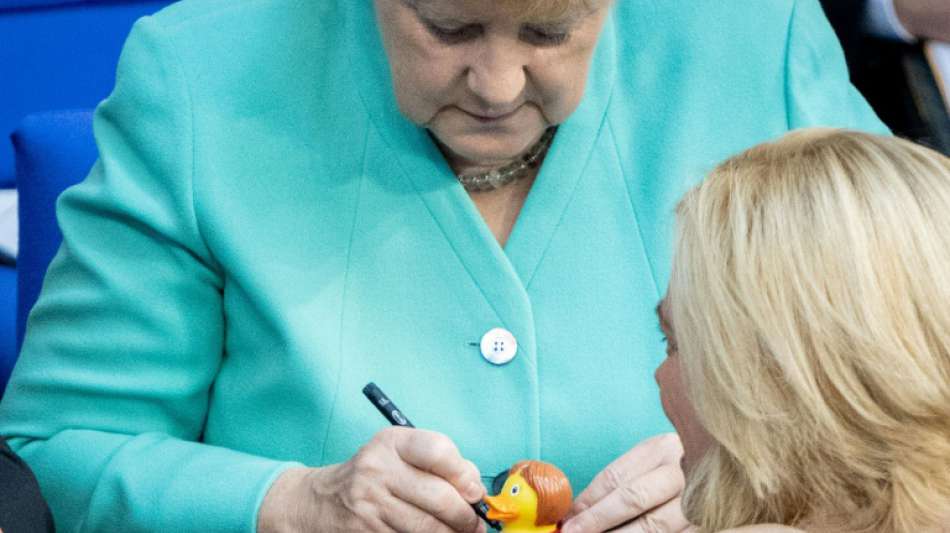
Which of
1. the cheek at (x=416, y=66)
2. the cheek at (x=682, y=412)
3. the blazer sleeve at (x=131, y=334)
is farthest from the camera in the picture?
the blazer sleeve at (x=131, y=334)

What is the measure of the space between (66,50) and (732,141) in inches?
67.3

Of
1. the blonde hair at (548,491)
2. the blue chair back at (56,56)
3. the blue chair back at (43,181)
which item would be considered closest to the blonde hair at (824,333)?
the blonde hair at (548,491)

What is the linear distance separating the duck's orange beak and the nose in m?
0.46

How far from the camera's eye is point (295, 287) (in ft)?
6.32

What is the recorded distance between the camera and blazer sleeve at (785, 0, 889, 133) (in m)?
2.11

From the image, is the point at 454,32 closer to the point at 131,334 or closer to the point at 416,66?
the point at 416,66

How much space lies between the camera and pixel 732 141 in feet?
6.86

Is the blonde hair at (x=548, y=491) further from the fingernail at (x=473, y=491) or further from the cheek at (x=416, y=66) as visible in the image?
the cheek at (x=416, y=66)

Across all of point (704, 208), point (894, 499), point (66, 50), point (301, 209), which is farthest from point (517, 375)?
point (66, 50)

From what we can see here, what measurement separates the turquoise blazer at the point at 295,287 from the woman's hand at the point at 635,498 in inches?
4.2

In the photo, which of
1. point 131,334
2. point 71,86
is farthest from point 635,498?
point 71,86

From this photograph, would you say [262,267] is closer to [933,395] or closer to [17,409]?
[17,409]

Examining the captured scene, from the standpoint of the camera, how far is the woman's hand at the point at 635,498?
1789mm

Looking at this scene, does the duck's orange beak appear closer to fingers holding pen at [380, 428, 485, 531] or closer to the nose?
fingers holding pen at [380, 428, 485, 531]
